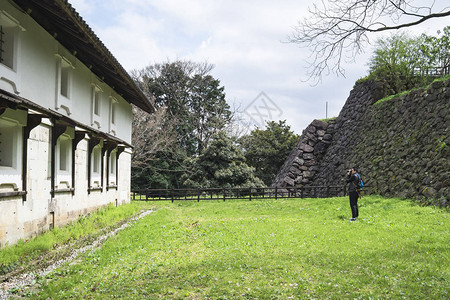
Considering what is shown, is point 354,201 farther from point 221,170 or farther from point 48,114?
point 221,170

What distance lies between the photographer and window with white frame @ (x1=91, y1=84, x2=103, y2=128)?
47.6 feet

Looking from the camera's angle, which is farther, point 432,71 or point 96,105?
point 432,71

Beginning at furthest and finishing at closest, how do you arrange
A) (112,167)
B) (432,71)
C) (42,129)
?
(432,71), (112,167), (42,129)

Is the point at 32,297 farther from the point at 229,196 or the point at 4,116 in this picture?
the point at 229,196

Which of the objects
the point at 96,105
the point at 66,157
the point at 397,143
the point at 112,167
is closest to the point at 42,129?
the point at 66,157

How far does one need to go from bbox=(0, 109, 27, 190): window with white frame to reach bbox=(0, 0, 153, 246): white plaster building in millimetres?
21

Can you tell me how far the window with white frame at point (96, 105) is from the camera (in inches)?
571

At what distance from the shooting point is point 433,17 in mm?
6996

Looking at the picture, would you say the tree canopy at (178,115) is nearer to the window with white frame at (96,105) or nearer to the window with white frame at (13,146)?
the window with white frame at (96,105)

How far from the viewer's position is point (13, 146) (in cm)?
827

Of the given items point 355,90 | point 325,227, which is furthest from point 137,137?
point 325,227

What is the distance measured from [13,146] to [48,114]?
1280 millimetres

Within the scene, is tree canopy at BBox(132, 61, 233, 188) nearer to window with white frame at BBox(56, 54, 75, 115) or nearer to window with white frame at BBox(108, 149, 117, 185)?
window with white frame at BBox(108, 149, 117, 185)

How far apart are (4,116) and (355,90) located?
83.5ft
